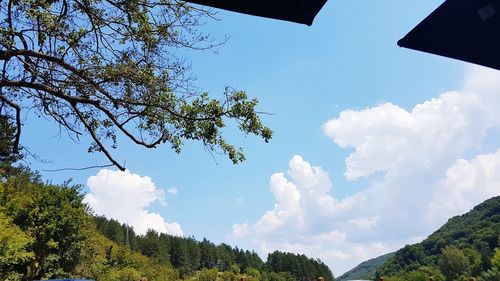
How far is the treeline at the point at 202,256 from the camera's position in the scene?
88125 mm

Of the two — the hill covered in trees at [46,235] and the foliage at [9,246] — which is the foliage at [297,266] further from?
the foliage at [9,246]

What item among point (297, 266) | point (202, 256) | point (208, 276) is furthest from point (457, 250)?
point (202, 256)

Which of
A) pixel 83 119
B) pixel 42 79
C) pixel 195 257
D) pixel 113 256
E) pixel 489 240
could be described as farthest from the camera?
pixel 195 257

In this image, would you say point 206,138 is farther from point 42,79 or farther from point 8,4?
point 8,4

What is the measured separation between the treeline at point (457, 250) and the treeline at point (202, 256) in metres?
19.5

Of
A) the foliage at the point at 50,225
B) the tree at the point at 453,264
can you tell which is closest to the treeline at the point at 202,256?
the tree at the point at 453,264

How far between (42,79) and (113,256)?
40952 millimetres

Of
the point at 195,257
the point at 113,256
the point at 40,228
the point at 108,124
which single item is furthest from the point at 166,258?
the point at 108,124

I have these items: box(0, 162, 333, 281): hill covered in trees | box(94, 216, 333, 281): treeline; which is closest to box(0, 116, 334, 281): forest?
box(0, 162, 333, 281): hill covered in trees

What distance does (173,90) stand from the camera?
754 cm

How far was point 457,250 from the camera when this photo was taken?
7231cm

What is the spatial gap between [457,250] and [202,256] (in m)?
63.8

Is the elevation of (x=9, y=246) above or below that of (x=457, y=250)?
below

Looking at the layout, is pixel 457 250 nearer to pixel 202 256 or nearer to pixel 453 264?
pixel 453 264
